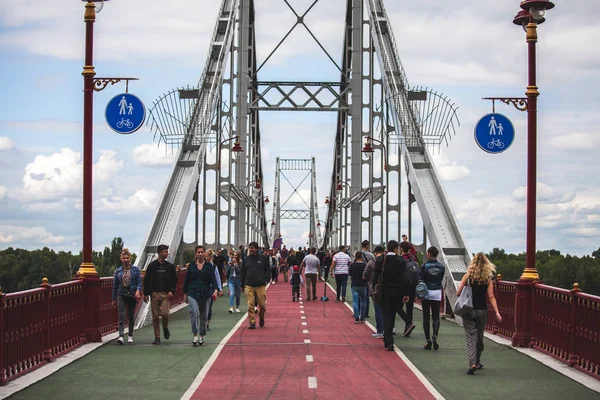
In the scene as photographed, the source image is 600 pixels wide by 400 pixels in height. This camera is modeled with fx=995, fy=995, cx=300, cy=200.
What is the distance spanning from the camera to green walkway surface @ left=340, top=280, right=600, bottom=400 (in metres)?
11.3

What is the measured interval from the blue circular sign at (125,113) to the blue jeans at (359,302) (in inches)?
247

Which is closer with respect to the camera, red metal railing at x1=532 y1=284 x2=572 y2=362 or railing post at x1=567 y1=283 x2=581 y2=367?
railing post at x1=567 y1=283 x2=581 y2=367

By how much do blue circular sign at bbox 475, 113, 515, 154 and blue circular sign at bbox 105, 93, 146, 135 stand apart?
6.11m

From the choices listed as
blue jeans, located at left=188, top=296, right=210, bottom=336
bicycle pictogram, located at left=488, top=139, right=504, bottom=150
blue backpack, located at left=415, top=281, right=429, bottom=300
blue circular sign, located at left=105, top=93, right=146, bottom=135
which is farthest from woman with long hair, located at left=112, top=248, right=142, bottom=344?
bicycle pictogram, located at left=488, top=139, right=504, bottom=150

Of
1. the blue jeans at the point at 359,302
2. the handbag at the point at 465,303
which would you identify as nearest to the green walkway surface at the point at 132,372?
the handbag at the point at 465,303

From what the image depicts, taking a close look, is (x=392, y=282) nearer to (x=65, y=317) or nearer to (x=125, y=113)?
(x=65, y=317)

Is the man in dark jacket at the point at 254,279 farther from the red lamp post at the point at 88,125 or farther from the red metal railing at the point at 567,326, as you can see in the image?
the red metal railing at the point at 567,326

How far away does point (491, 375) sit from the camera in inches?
506

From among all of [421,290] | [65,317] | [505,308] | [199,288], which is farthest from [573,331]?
[65,317]

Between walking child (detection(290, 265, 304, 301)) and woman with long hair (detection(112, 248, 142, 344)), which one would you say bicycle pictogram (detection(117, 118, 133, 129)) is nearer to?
woman with long hair (detection(112, 248, 142, 344))

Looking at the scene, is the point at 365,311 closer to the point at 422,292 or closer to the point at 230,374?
the point at 422,292

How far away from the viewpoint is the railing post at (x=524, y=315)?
16188mm

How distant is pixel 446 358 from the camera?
579 inches

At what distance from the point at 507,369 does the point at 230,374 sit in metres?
3.81
